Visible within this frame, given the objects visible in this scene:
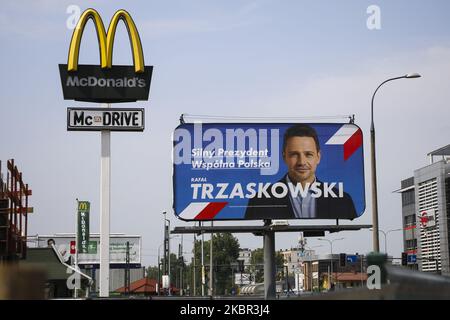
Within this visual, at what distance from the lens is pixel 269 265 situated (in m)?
28.9

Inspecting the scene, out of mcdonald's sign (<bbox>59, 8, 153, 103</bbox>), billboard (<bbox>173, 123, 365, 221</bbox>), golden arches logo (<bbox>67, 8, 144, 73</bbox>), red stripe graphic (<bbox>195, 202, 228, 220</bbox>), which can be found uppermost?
golden arches logo (<bbox>67, 8, 144, 73</bbox>)

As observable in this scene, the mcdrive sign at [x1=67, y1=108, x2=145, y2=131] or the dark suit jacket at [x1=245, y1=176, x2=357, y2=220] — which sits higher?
the mcdrive sign at [x1=67, y1=108, x2=145, y2=131]

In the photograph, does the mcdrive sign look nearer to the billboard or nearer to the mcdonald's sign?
the mcdonald's sign

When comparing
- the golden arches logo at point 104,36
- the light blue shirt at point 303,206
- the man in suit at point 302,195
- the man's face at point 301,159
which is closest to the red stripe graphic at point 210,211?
the man in suit at point 302,195

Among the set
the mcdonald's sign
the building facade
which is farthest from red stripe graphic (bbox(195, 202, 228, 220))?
the building facade

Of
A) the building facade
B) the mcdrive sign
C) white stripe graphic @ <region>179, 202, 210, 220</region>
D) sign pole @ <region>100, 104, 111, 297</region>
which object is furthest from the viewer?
the building facade

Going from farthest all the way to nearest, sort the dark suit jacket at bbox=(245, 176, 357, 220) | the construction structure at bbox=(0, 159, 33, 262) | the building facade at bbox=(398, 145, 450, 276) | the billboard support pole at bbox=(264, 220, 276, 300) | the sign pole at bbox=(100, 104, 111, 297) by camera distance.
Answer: the building facade at bbox=(398, 145, 450, 276), the dark suit jacket at bbox=(245, 176, 357, 220), the billboard support pole at bbox=(264, 220, 276, 300), the sign pole at bbox=(100, 104, 111, 297), the construction structure at bbox=(0, 159, 33, 262)

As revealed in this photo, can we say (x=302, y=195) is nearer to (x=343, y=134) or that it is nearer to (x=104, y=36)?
(x=343, y=134)

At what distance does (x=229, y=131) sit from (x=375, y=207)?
24.8 feet

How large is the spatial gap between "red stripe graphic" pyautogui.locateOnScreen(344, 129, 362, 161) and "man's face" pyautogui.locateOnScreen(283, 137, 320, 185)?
139 cm

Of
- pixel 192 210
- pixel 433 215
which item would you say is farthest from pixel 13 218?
pixel 433 215

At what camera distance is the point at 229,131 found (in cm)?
3055

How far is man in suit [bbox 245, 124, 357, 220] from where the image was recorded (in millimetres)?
30656
